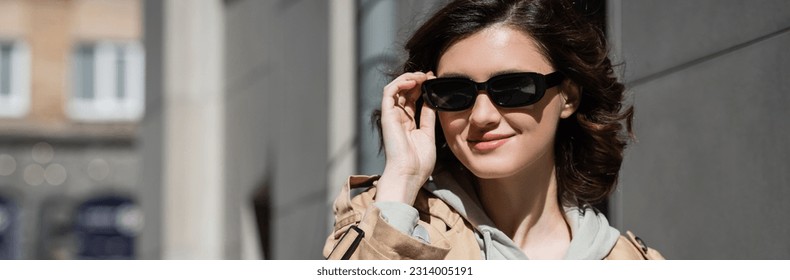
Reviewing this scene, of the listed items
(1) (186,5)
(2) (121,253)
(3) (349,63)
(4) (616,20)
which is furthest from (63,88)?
(4) (616,20)

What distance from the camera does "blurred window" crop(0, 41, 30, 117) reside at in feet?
66.8

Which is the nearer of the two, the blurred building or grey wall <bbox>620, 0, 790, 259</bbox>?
grey wall <bbox>620, 0, 790, 259</bbox>

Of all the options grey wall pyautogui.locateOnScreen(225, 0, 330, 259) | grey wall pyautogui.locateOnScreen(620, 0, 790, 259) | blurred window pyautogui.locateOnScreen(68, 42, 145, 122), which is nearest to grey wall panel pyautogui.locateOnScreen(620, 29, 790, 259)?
grey wall pyautogui.locateOnScreen(620, 0, 790, 259)

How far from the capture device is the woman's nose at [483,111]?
→ 2.29m

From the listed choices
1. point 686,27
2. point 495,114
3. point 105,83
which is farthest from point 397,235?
point 105,83

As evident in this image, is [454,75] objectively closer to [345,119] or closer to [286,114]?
[345,119]

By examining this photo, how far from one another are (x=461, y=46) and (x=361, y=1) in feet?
7.53

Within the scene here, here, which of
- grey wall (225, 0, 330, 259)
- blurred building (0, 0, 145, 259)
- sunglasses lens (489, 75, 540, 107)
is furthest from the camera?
blurred building (0, 0, 145, 259)

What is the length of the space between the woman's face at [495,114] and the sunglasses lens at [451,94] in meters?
0.02

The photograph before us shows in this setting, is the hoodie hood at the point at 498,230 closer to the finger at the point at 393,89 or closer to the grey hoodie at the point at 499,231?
the grey hoodie at the point at 499,231

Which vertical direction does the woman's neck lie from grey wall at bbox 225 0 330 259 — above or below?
above

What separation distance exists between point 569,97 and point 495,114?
20cm

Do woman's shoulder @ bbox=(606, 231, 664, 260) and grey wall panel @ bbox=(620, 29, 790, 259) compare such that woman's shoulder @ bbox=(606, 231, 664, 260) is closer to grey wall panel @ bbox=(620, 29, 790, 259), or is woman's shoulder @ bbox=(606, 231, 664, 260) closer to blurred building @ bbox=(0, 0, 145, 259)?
grey wall panel @ bbox=(620, 29, 790, 259)

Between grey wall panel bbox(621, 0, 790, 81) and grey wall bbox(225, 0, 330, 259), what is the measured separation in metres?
2.18
